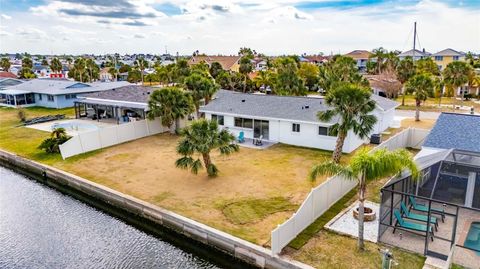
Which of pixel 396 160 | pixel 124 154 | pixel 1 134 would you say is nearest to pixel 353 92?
pixel 396 160

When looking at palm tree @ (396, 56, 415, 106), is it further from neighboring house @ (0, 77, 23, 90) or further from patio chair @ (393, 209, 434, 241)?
neighboring house @ (0, 77, 23, 90)

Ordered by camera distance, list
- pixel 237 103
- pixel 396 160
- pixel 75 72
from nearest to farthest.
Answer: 1. pixel 396 160
2. pixel 237 103
3. pixel 75 72

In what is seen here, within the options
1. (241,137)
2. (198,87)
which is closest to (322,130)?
(241,137)

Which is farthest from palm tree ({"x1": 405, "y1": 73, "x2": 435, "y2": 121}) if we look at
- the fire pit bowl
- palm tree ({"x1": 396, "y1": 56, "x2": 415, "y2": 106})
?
the fire pit bowl

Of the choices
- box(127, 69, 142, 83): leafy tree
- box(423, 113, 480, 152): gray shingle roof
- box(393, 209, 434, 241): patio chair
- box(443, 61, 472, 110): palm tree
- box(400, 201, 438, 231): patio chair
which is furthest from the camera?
box(127, 69, 142, 83): leafy tree

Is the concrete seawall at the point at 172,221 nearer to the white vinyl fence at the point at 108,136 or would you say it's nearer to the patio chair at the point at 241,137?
the white vinyl fence at the point at 108,136

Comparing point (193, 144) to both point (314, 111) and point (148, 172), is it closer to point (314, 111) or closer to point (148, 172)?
point (148, 172)

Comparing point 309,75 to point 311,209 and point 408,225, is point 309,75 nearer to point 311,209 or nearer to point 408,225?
point 311,209
